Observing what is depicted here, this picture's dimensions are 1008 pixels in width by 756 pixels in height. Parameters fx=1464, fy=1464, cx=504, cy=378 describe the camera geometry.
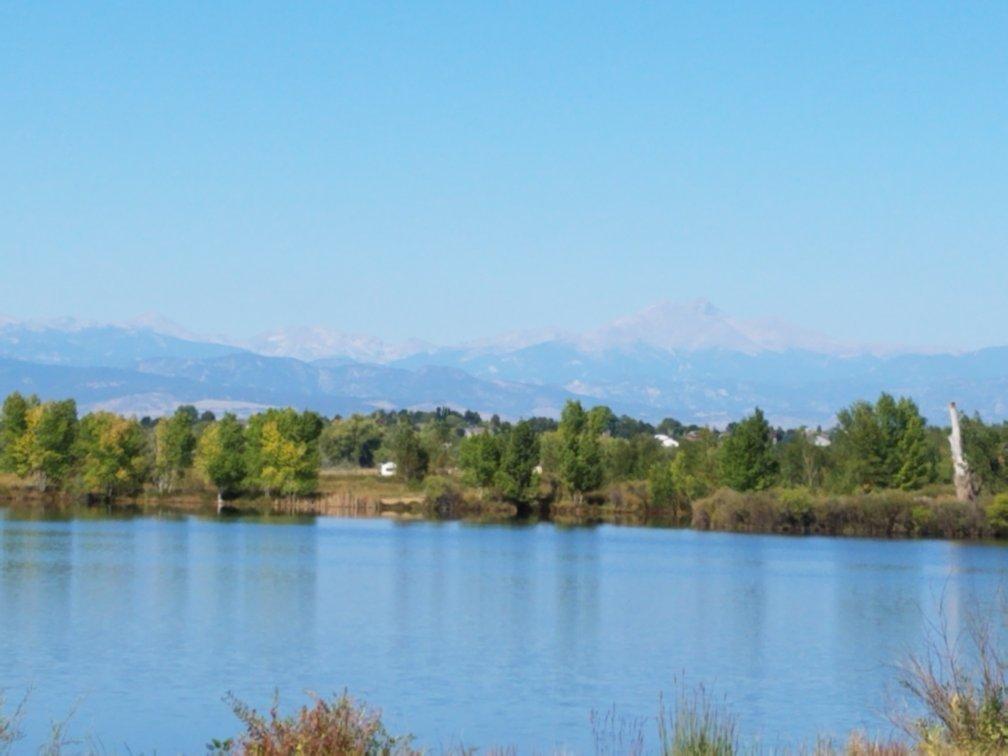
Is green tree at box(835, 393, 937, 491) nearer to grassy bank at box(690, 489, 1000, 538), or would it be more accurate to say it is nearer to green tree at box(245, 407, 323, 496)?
grassy bank at box(690, 489, 1000, 538)

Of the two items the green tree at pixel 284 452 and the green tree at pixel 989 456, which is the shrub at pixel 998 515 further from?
the green tree at pixel 284 452

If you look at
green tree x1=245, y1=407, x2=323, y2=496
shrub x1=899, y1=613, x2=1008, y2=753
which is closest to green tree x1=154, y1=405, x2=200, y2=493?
green tree x1=245, y1=407, x2=323, y2=496

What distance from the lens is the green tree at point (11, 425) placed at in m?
105

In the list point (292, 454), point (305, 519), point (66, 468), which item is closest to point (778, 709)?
point (305, 519)

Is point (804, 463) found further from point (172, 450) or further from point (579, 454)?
point (172, 450)

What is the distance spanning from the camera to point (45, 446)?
4109 inches

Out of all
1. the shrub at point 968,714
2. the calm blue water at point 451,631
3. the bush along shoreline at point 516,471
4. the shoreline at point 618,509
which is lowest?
the calm blue water at point 451,631

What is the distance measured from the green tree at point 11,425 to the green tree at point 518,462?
114 feet

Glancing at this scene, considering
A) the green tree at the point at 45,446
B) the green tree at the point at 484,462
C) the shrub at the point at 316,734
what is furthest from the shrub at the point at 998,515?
the shrub at the point at 316,734

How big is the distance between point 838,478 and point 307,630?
65252mm

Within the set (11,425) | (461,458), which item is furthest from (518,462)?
(11,425)

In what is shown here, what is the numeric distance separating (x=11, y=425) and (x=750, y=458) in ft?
172

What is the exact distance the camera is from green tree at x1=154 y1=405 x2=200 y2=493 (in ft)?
352

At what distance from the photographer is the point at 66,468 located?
105750 millimetres
